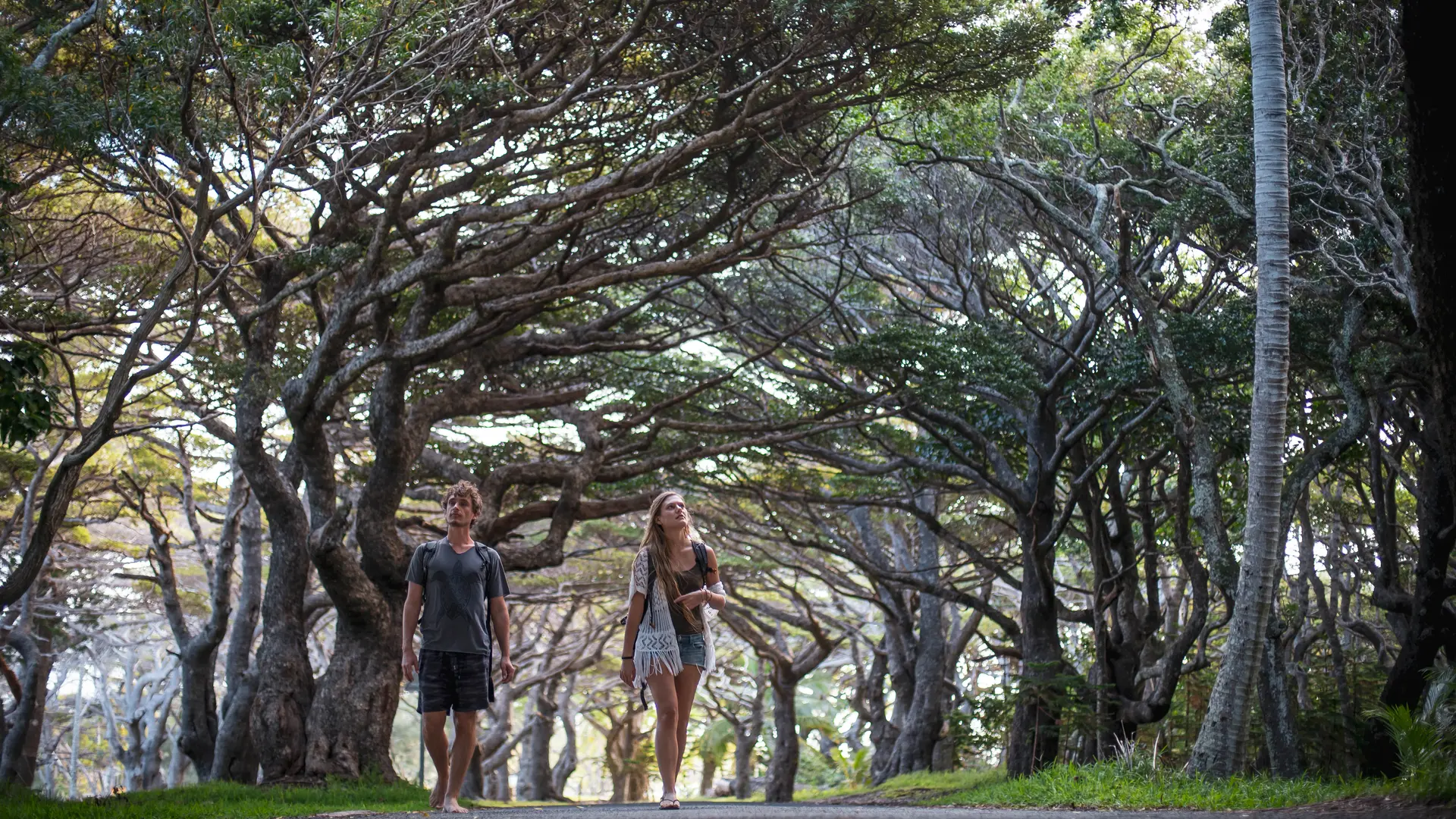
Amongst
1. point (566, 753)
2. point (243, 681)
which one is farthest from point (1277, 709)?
point (566, 753)

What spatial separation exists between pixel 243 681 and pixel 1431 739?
41.4ft

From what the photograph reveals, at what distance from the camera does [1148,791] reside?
339 inches

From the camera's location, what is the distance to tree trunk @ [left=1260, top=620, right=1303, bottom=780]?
33.6ft

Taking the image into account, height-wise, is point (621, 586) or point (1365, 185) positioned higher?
point (1365, 185)

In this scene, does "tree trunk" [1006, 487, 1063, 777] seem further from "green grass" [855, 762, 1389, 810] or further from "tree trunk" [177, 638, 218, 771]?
"tree trunk" [177, 638, 218, 771]

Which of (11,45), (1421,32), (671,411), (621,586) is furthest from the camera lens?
(621,586)

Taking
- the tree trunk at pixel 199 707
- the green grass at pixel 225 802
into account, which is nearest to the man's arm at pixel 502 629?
the green grass at pixel 225 802

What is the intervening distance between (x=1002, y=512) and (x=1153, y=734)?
16.7ft

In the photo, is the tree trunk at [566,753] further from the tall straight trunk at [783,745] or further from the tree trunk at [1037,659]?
the tree trunk at [1037,659]

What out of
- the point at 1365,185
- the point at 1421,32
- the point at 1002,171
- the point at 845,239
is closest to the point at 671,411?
the point at 845,239

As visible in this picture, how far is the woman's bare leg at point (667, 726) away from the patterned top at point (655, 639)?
0.05m

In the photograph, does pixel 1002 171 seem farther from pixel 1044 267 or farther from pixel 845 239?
pixel 1044 267

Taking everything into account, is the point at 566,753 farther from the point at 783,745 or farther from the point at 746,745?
the point at 783,745

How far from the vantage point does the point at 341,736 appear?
12.0 meters
